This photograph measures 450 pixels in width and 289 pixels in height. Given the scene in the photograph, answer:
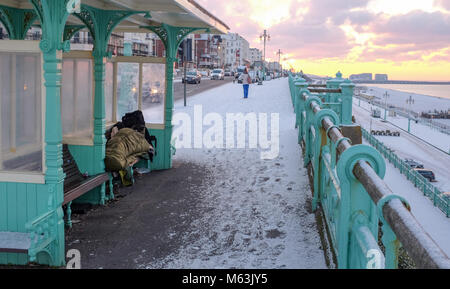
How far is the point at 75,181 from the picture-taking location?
7.82 meters

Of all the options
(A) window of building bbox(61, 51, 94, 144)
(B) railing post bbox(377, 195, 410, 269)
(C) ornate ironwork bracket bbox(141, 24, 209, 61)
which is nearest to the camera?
(B) railing post bbox(377, 195, 410, 269)

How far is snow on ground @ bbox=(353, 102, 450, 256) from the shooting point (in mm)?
21797

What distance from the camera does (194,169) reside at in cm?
1111

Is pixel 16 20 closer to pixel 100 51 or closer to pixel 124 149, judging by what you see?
pixel 100 51

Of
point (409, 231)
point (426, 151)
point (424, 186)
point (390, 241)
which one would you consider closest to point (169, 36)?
point (390, 241)

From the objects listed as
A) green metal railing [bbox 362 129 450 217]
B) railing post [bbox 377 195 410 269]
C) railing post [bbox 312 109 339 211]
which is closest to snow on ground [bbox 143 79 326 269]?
railing post [bbox 312 109 339 211]

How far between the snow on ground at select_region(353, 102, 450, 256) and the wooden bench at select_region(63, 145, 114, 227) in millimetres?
4531

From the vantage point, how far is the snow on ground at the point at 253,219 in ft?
19.1

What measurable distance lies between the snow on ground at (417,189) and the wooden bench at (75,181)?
4.53m

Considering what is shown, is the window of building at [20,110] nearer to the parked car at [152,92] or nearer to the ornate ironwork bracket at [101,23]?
the ornate ironwork bracket at [101,23]

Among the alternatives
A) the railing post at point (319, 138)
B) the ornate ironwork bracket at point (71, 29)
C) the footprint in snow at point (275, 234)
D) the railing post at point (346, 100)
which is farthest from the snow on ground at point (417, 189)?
the ornate ironwork bracket at point (71, 29)

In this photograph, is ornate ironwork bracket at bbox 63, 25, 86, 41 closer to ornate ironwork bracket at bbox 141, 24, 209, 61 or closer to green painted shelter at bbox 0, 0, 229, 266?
green painted shelter at bbox 0, 0, 229, 266
